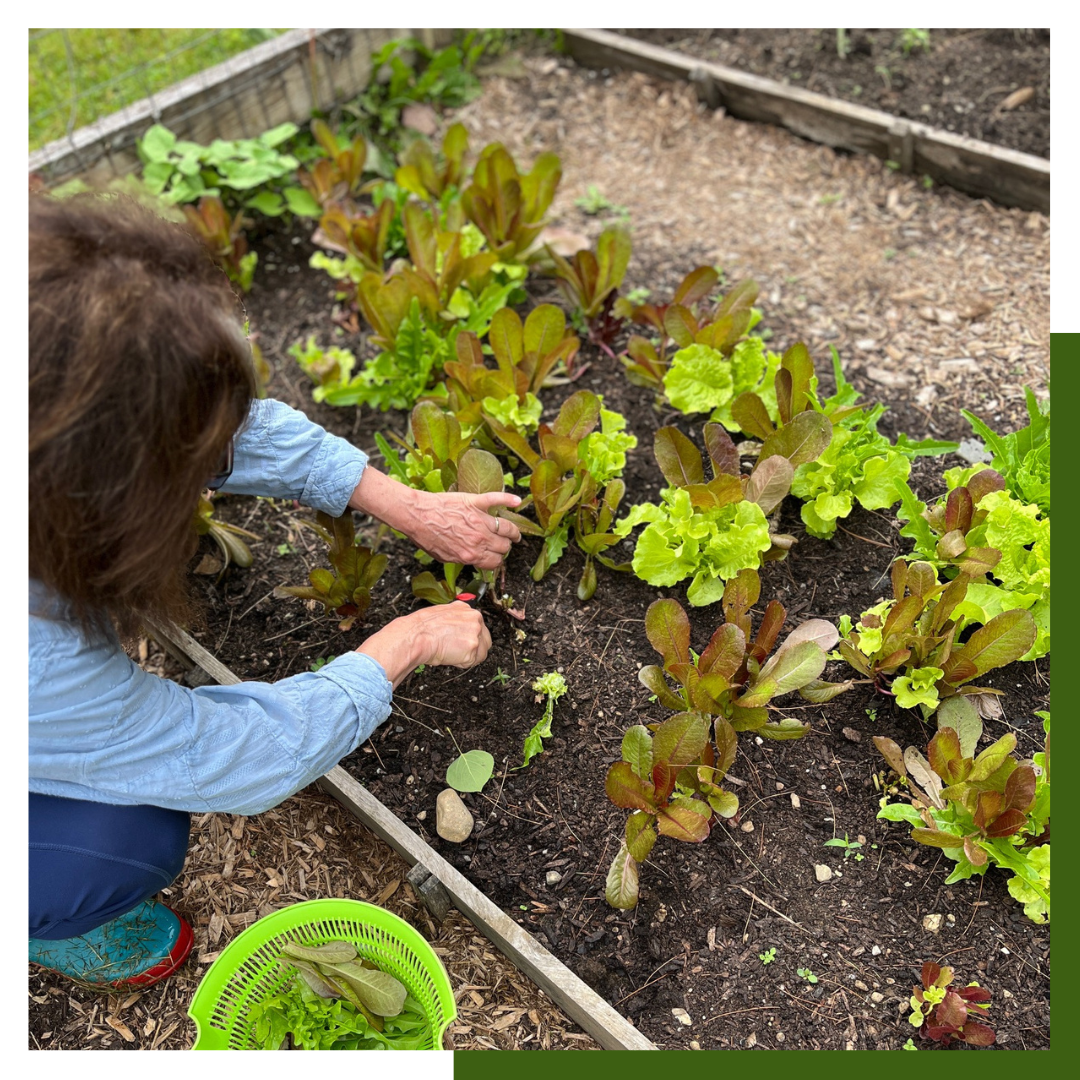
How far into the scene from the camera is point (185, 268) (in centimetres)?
129

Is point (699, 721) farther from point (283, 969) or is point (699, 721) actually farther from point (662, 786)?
point (283, 969)

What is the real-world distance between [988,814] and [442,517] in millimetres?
1195

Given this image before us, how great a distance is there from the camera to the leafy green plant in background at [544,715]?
77.6 inches

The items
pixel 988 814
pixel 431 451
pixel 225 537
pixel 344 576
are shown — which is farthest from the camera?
pixel 225 537

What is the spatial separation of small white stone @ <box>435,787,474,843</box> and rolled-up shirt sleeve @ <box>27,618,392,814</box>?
1.25 ft

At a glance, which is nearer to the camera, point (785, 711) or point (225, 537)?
point (785, 711)

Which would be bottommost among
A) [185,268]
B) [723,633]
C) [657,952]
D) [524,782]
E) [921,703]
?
[657,952]

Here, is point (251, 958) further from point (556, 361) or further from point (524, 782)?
point (556, 361)

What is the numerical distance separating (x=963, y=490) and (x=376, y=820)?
1.40 metres

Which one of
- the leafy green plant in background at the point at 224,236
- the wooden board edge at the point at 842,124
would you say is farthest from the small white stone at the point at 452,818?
the wooden board edge at the point at 842,124

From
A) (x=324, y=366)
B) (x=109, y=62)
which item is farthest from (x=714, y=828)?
(x=109, y=62)

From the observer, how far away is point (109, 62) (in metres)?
3.60

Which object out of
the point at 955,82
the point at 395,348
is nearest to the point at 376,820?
the point at 395,348

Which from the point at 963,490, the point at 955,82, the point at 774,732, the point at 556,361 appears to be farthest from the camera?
the point at 955,82
